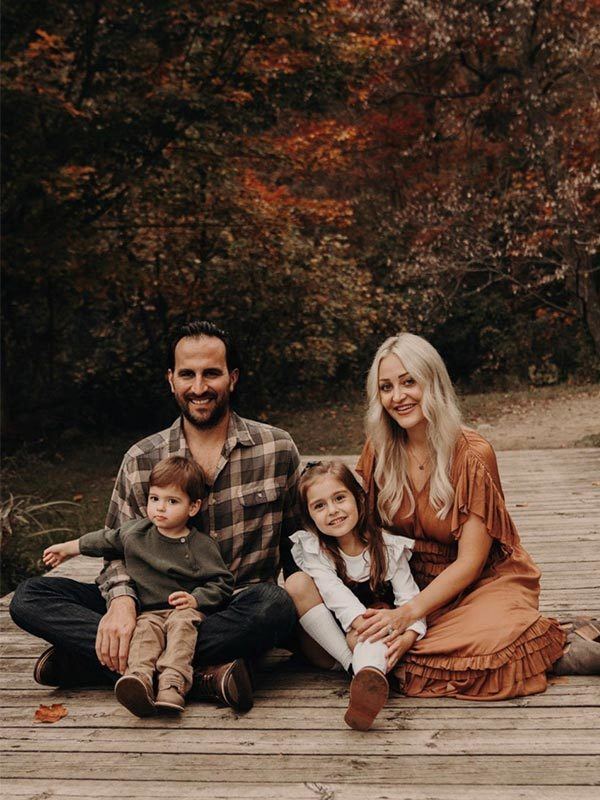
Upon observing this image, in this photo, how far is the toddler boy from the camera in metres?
2.75

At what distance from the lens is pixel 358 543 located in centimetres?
298

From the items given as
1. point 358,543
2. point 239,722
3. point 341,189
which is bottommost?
point 239,722

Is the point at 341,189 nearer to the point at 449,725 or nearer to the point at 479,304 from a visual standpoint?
the point at 479,304

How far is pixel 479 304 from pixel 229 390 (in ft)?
39.3

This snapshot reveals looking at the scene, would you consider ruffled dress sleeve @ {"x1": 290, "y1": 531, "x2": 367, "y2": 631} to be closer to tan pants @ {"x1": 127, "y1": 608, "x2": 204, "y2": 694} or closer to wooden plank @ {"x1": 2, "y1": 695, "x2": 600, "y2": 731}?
wooden plank @ {"x1": 2, "y1": 695, "x2": 600, "y2": 731}

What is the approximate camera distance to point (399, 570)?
2916 mm

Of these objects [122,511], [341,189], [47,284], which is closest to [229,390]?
[122,511]

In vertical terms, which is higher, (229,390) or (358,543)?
(229,390)

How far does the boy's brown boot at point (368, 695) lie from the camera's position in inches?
97.3

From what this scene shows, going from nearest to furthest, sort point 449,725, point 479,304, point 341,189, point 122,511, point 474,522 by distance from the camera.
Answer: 1. point 449,725
2. point 474,522
3. point 122,511
4. point 479,304
5. point 341,189

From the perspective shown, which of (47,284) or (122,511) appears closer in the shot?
(122,511)

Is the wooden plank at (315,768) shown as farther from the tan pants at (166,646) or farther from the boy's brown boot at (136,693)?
the tan pants at (166,646)

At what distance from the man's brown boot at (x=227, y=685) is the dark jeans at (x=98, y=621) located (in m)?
0.06

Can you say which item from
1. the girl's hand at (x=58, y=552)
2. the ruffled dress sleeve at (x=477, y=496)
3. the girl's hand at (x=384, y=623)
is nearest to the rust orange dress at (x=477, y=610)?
the ruffled dress sleeve at (x=477, y=496)
